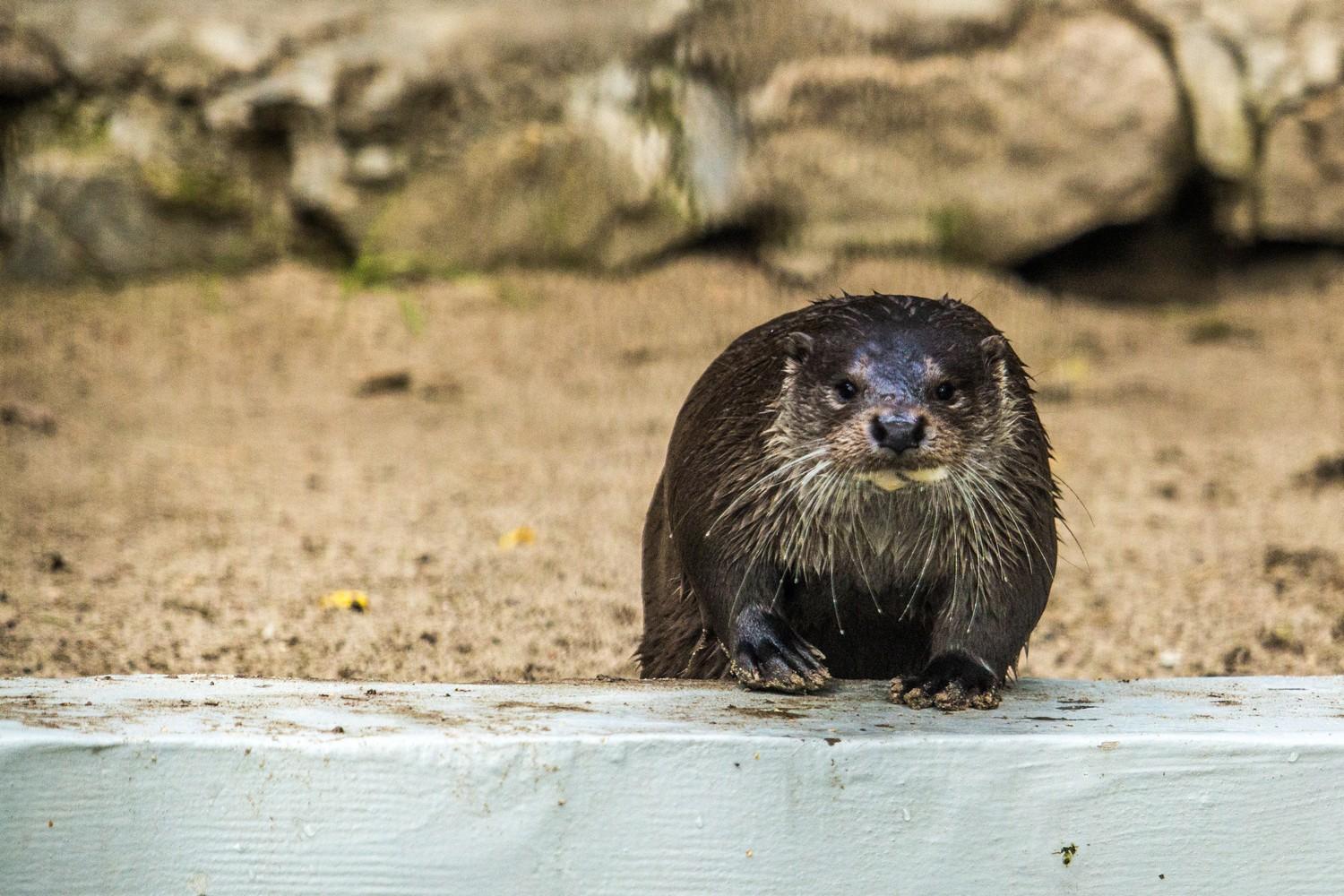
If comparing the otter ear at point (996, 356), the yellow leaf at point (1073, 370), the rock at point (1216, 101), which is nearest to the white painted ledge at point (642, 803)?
the otter ear at point (996, 356)

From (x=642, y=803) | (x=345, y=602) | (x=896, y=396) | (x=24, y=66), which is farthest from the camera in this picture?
(x=24, y=66)

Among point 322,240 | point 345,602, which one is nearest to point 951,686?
point 345,602

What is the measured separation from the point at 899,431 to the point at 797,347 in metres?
0.26

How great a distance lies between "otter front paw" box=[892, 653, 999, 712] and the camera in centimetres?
212

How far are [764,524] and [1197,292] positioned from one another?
4.52 m

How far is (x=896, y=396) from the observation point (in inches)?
90.0

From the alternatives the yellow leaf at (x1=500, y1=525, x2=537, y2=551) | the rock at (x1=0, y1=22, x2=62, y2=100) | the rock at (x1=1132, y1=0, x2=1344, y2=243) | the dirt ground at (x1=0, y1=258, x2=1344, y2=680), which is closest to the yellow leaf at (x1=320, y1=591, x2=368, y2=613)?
the dirt ground at (x1=0, y1=258, x2=1344, y2=680)

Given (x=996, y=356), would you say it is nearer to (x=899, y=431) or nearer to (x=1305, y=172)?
(x=899, y=431)

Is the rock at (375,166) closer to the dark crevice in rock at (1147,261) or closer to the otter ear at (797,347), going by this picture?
the dark crevice in rock at (1147,261)

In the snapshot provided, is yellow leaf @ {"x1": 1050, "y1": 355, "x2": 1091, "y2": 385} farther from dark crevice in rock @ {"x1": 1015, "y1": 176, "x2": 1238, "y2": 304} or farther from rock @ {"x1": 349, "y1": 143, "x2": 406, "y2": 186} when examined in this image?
rock @ {"x1": 349, "y1": 143, "x2": 406, "y2": 186}

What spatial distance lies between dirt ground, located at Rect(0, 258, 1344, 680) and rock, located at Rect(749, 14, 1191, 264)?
0.70 feet

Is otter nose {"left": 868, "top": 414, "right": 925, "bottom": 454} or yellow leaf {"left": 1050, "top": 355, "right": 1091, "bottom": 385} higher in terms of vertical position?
yellow leaf {"left": 1050, "top": 355, "right": 1091, "bottom": 385}

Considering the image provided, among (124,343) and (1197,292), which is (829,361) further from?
(1197,292)

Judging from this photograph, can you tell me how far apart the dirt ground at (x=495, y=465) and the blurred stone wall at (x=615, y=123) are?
172mm
